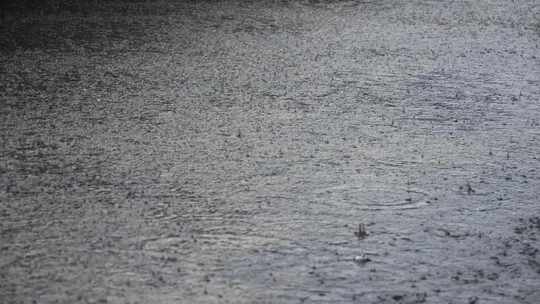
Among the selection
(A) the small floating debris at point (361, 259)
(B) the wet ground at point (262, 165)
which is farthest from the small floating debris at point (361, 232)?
(A) the small floating debris at point (361, 259)

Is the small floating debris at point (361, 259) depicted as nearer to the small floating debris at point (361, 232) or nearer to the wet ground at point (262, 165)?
the wet ground at point (262, 165)

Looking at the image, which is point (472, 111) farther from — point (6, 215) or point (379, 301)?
point (6, 215)

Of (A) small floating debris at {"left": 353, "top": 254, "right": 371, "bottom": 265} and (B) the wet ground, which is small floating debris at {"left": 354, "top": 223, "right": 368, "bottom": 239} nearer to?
(B) the wet ground

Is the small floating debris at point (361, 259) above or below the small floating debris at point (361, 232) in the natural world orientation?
below

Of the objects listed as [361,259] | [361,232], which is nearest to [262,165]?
[361,232]

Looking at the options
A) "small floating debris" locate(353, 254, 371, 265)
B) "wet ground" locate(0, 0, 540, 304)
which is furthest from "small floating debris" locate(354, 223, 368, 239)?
"small floating debris" locate(353, 254, 371, 265)

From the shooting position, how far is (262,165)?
3.52m

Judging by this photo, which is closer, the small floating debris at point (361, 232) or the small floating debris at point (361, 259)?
the small floating debris at point (361, 259)

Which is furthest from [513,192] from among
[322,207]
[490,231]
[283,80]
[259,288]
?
[283,80]

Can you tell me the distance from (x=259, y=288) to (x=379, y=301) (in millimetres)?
424

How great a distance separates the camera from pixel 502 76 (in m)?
5.27

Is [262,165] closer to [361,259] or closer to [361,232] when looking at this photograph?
[361,232]

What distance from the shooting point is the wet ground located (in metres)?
2.50

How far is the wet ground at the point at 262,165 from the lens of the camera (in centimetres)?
250
